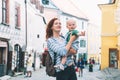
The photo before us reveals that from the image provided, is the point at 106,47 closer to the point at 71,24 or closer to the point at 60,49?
the point at 71,24

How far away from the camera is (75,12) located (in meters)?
73.0

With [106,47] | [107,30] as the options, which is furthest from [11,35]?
[107,30]

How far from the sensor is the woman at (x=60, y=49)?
4.96 m

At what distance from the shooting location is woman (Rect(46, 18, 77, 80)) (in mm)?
4961

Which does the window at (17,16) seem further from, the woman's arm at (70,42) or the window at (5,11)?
the woman's arm at (70,42)

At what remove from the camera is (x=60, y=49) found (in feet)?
16.3

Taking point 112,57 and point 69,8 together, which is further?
point 69,8

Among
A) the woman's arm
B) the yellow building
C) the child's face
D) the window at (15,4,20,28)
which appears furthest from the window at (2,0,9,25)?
the woman's arm

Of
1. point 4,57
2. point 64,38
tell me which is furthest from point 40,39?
point 64,38

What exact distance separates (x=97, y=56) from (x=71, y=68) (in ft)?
253

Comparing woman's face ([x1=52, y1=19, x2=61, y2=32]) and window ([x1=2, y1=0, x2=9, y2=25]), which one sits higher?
window ([x1=2, y1=0, x2=9, y2=25])

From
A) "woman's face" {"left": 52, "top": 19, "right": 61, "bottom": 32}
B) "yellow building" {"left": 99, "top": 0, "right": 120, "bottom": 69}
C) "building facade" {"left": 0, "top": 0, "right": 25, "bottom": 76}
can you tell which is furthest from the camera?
"yellow building" {"left": 99, "top": 0, "right": 120, "bottom": 69}

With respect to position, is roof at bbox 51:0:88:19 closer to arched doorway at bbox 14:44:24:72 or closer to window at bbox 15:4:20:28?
arched doorway at bbox 14:44:24:72

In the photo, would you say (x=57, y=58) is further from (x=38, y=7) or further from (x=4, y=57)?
(x=38, y=7)
